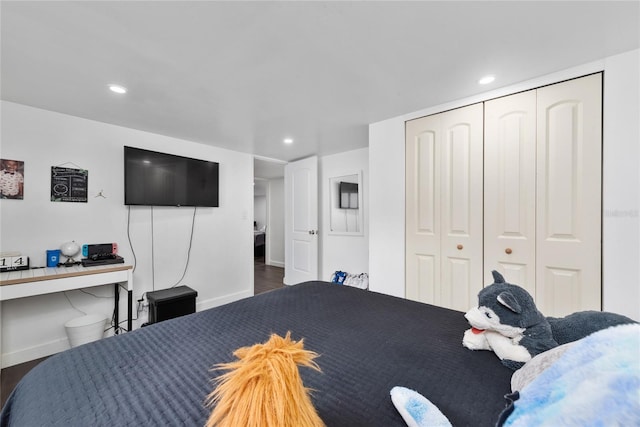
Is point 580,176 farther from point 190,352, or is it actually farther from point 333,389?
point 190,352

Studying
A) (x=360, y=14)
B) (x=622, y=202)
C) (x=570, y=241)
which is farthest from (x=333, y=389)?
(x=622, y=202)

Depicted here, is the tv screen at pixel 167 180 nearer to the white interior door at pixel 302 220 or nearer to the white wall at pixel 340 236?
the white interior door at pixel 302 220

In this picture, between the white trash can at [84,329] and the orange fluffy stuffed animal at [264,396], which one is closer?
the orange fluffy stuffed animal at [264,396]

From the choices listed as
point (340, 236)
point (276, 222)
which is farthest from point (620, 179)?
point (276, 222)

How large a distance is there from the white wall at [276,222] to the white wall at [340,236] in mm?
2344

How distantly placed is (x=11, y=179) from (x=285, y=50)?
2.64m

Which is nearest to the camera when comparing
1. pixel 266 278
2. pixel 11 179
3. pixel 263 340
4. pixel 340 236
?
pixel 263 340

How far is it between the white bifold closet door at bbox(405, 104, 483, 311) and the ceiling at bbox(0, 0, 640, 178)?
10.9 inches

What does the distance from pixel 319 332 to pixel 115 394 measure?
28.6 inches

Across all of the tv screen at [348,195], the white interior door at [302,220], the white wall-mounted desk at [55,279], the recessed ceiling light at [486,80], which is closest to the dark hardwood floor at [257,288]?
the white interior door at [302,220]

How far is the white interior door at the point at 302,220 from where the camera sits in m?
4.19

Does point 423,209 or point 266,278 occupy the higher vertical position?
point 423,209

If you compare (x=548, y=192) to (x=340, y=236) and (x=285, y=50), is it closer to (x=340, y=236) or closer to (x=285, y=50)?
(x=285, y=50)

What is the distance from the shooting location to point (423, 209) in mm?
2418
